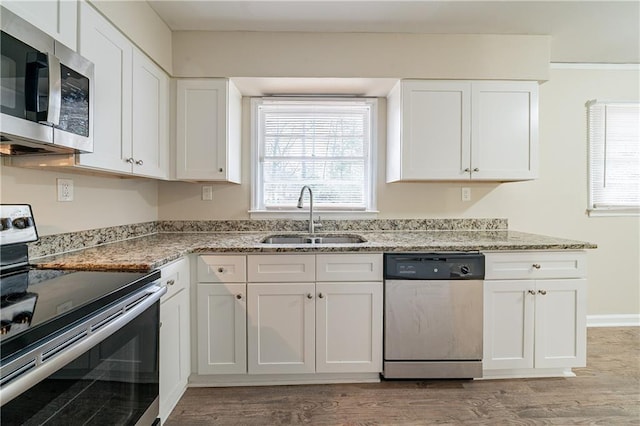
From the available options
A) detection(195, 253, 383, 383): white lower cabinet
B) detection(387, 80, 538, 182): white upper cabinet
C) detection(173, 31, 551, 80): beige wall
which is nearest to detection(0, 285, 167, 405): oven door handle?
detection(195, 253, 383, 383): white lower cabinet

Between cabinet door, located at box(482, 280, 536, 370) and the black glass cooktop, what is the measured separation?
6.44ft

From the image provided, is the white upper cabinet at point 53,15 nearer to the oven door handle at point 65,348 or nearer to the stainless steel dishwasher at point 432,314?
the oven door handle at point 65,348

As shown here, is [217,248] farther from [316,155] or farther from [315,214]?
[316,155]

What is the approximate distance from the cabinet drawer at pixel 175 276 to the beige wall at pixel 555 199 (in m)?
0.87

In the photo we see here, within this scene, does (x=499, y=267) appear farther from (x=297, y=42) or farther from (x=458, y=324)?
(x=297, y=42)

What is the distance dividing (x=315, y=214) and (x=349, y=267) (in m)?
0.82

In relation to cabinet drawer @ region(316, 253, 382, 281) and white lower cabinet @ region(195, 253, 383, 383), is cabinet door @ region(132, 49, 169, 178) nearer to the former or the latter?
white lower cabinet @ region(195, 253, 383, 383)

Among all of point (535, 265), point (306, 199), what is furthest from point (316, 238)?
point (535, 265)

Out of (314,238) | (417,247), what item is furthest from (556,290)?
(314,238)

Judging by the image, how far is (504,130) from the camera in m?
2.37

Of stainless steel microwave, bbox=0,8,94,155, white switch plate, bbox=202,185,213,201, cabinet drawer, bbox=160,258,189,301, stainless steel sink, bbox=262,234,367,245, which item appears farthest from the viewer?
white switch plate, bbox=202,185,213,201

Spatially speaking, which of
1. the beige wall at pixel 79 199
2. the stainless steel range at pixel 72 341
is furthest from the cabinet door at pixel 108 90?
the stainless steel range at pixel 72 341

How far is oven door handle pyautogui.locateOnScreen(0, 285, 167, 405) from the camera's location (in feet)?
2.39

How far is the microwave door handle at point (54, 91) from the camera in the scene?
3.64ft
